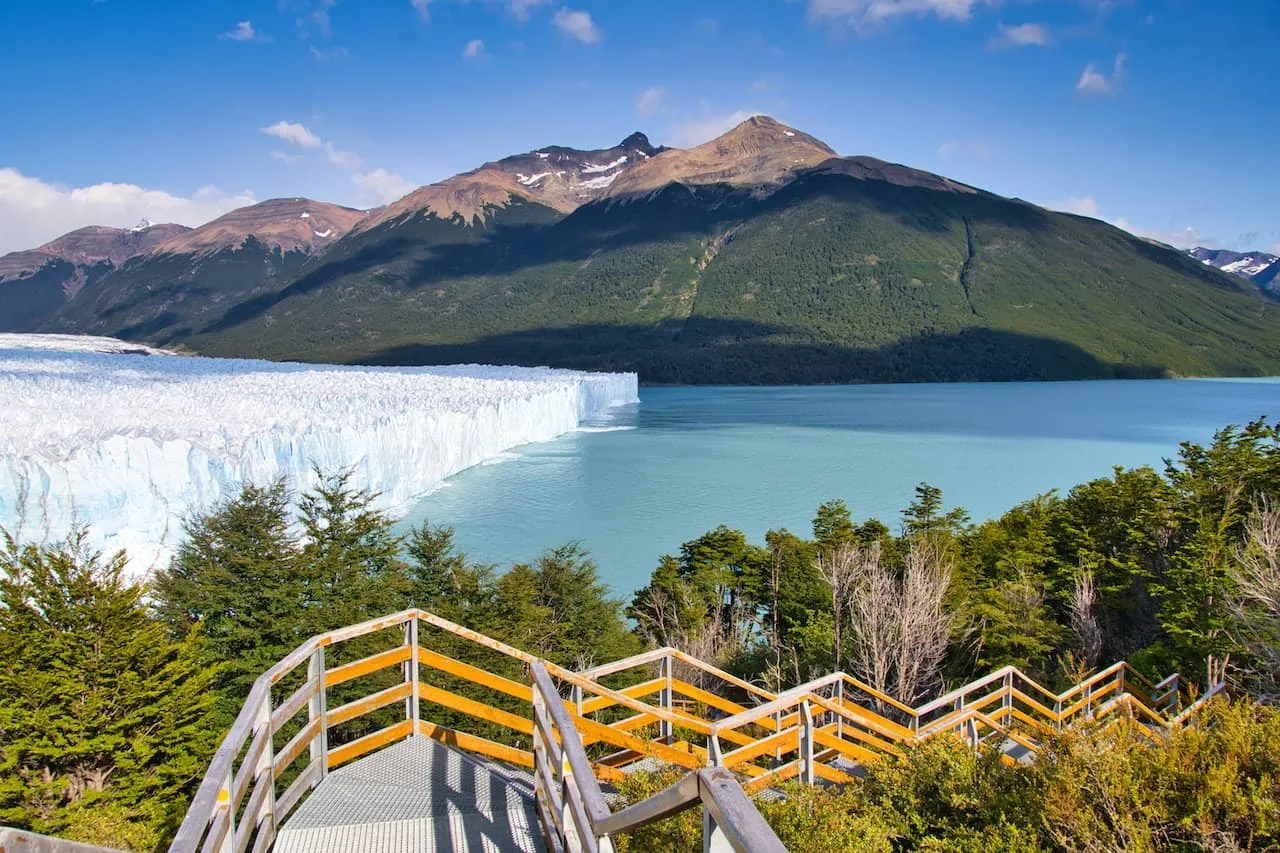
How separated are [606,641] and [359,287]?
143248mm

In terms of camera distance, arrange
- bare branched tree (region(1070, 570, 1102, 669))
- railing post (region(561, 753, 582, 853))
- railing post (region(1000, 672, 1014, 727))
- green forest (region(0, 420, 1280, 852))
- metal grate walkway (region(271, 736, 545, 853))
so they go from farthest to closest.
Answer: bare branched tree (region(1070, 570, 1102, 669)) → railing post (region(1000, 672, 1014, 727)) → green forest (region(0, 420, 1280, 852)) → metal grate walkway (region(271, 736, 545, 853)) → railing post (region(561, 753, 582, 853))

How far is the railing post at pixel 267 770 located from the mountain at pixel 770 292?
3978 inches

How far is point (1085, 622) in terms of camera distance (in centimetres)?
1445

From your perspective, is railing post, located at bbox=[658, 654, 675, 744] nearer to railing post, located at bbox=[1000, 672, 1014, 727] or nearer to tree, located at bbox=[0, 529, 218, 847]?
railing post, located at bbox=[1000, 672, 1014, 727]

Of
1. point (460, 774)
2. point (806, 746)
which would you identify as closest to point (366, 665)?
point (460, 774)

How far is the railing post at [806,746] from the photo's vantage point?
4.59 meters

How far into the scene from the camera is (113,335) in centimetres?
18588

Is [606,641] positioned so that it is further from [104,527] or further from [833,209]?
[833,209]

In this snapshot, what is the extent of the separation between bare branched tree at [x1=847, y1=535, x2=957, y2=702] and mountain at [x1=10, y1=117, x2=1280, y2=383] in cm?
9057

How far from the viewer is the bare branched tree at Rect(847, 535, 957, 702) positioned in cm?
1264

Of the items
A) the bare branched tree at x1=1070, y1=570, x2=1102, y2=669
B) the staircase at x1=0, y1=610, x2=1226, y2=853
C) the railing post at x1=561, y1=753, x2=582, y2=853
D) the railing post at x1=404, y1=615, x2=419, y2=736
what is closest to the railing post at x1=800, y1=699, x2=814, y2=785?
the staircase at x1=0, y1=610, x2=1226, y2=853

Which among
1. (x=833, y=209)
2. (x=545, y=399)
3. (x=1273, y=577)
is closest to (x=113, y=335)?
(x=833, y=209)

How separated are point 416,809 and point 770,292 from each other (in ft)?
448

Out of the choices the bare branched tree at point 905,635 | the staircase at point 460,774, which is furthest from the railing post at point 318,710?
the bare branched tree at point 905,635
